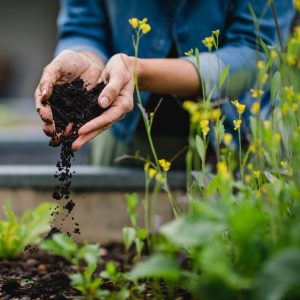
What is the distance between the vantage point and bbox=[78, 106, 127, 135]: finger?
129 cm

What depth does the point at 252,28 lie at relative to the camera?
6.42 ft

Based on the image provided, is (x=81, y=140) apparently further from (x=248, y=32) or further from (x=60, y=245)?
(x=248, y=32)

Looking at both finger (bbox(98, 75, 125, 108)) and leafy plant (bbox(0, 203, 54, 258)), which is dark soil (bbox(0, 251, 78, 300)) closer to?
leafy plant (bbox(0, 203, 54, 258))

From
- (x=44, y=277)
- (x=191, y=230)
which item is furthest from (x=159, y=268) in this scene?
(x=44, y=277)

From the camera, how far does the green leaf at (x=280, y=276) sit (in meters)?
0.66

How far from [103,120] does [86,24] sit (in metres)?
1.08

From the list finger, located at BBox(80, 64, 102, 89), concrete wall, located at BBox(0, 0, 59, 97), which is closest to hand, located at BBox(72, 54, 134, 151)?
finger, located at BBox(80, 64, 102, 89)

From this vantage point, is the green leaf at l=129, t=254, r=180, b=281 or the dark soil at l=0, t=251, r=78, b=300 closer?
the green leaf at l=129, t=254, r=180, b=281

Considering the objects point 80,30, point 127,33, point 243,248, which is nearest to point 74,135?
point 243,248

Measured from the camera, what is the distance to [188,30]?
2.03m

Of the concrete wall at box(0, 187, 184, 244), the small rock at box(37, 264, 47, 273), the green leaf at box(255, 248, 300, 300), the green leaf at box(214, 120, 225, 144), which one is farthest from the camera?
the concrete wall at box(0, 187, 184, 244)

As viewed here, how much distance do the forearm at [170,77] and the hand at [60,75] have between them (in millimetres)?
147

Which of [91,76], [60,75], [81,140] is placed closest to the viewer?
[81,140]

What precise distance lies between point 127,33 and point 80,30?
25 centimetres
